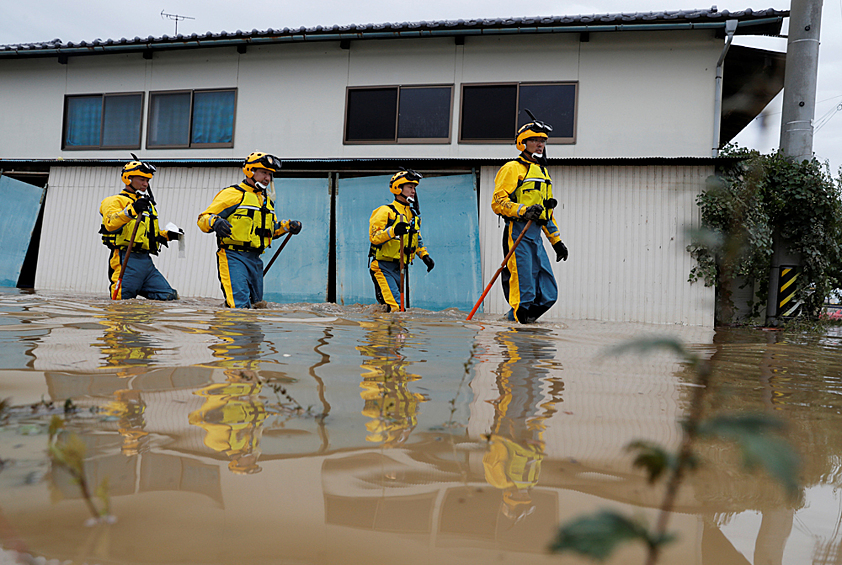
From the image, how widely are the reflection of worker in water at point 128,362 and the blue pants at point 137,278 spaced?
137 inches

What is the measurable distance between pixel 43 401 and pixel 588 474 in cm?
159

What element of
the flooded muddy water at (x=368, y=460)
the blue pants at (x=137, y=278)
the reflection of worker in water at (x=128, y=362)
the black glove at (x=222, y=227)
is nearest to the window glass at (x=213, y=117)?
the blue pants at (x=137, y=278)

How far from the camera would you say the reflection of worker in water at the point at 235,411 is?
149cm

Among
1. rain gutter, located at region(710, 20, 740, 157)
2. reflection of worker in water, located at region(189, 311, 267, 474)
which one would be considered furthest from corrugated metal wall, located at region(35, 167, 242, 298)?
reflection of worker in water, located at region(189, 311, 267, 474)

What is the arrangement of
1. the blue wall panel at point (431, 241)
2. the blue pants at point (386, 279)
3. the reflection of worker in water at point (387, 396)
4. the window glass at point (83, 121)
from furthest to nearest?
the window glass at point (83, 121)
the blue wall panel at point (431, 241)
the blue pants at point (386, 279)
the reflection of worker in water at point (387, 396)

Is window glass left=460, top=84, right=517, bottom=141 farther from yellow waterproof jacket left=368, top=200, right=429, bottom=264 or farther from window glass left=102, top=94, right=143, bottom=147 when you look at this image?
→ window glass left=102, top=94, right=143, bottom=147

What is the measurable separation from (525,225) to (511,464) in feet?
17.6

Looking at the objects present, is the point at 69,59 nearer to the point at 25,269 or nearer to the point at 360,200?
the point at 25,269

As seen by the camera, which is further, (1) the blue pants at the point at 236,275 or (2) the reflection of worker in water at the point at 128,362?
(1) the blue pants at the point at 236,275

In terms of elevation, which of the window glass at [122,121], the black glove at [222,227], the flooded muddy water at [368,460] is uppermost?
the window glass at [122,121]

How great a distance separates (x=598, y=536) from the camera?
72 cm

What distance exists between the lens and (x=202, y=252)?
11.4 metres

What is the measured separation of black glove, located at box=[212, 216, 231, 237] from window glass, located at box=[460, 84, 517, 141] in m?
5.72

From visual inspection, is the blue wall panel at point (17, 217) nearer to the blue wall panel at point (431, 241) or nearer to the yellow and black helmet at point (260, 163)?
the blue wall panel at point (431, 241)
